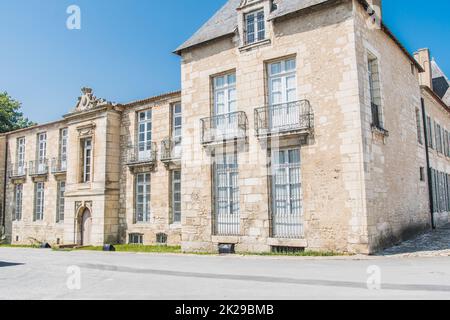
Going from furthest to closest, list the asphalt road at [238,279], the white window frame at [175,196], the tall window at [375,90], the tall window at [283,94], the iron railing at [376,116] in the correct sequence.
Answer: the white window frame at [175,196]
the tall window at [375,90]
the iron railing at [376,116]
the tall window at [283,94]
the asphalt road at [238,279]

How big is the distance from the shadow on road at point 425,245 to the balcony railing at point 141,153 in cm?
968

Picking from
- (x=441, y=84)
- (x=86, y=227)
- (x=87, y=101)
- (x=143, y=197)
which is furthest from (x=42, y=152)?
(x=441, y=84)

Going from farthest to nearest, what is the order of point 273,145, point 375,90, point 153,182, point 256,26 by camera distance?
point 153,182 < point 256,26 < point 375,90 < point 273,145

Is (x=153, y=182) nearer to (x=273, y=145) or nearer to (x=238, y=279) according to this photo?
(x=273, y=145)

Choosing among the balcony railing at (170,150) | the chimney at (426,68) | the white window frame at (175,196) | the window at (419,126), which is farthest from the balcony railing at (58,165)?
the chimney at (426,68)

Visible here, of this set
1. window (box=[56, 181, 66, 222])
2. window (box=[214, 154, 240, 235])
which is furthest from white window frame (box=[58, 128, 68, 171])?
window (box=[214, 154, 240, 235])

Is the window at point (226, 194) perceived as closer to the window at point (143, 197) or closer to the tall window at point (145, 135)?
the window at point (143, 197)

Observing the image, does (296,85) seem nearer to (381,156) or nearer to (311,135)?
(311,135)

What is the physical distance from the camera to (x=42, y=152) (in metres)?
21.9

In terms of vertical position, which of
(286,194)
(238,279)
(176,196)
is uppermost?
(176,196)

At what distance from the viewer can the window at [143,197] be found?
1673cm

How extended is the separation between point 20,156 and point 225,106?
49.7ft

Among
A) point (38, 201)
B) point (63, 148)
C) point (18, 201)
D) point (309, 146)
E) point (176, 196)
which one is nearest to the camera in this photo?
point (309, 146)
